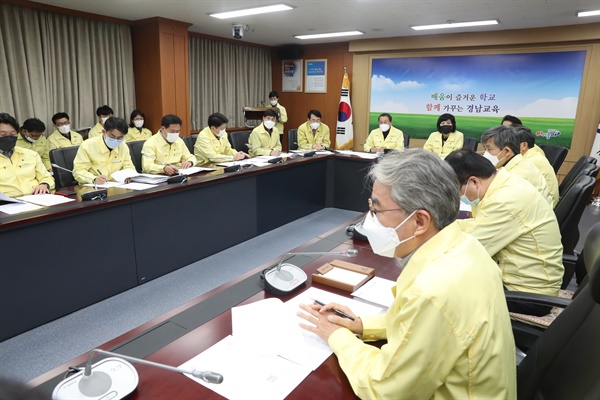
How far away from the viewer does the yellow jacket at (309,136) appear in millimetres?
5845

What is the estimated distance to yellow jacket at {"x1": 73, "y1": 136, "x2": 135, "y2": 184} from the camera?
128 inches

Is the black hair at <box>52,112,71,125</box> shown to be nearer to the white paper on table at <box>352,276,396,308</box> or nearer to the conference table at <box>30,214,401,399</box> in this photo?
the conference table at <box>30,214,401,399</box>

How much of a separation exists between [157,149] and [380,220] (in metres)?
3.27

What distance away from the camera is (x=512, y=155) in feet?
8.62

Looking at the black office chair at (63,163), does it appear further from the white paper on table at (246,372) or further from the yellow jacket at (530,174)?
the yellow jacket at (530,174)

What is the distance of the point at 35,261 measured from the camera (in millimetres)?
2195

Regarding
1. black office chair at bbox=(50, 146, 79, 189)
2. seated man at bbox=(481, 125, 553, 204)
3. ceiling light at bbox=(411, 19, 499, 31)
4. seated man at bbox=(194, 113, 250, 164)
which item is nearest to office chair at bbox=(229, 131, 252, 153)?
seated man at bbox=(194, 113, 250, 164)

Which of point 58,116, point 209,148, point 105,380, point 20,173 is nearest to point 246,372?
point 105,380

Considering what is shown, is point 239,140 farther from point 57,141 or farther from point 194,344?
point 194,344

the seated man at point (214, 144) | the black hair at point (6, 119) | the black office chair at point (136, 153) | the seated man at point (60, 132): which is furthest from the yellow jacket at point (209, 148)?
the black hair at point (6, 119)

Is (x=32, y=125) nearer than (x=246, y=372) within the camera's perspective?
No

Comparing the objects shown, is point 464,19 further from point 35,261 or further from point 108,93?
point 35,261

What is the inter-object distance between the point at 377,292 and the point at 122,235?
1.89 meters

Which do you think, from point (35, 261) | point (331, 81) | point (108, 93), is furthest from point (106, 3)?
point (331, 81)
